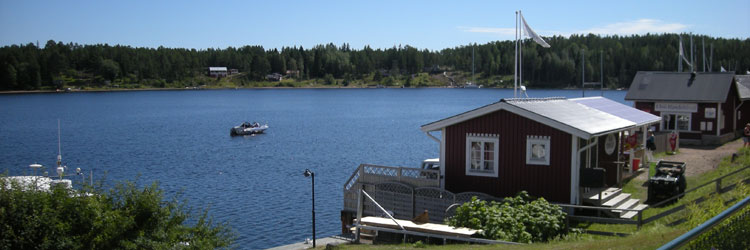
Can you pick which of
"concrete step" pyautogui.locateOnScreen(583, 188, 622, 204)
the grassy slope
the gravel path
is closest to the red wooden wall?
"concrete step" pyautogui.locateOnScreen(583, 188, 622, 204)

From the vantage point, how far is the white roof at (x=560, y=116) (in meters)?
21.2

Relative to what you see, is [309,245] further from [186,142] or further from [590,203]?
[186,142]

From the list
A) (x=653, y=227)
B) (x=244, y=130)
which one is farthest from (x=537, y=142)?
(x=244, y=130)

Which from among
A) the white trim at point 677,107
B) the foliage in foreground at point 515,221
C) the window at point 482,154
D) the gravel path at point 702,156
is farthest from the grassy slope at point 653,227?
the white trim at point 677,107

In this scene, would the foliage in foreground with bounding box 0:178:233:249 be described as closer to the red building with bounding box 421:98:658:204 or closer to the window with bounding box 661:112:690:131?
the red building with bounding box 421:98:658:204

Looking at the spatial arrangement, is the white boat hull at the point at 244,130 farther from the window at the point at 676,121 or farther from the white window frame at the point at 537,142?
the white window frame at the point at 537,142

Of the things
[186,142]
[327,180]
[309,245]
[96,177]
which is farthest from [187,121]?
[309,245]

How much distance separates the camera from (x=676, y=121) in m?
41.5

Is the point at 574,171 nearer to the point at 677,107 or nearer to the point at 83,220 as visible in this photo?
the point at 83,220

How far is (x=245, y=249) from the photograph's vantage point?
85.4 feet

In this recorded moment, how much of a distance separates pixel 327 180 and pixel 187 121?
66.6 metres

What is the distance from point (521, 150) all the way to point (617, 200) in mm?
3514

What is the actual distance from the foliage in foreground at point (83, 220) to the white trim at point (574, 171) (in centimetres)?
1179

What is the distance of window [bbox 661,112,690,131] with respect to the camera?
1625 inches
